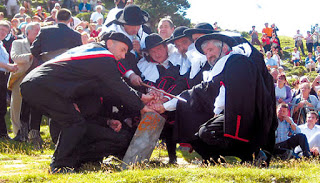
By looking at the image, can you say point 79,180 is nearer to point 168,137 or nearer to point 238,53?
point 168,137

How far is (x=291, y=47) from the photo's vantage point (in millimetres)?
35656

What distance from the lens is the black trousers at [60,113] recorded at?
6.09 meters

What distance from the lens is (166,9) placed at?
2503 cm

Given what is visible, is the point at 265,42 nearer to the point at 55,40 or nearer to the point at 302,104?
the point at 302,104

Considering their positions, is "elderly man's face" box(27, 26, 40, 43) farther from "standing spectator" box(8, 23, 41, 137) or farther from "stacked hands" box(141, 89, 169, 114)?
"stacked hands" box(141, 89, 169, 114)

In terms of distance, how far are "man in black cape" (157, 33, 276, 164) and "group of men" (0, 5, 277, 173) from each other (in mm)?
14

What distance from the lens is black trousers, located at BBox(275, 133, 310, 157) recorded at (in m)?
8.66

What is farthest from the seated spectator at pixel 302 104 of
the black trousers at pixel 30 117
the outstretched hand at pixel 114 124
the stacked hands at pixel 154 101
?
the black trousers at pixel 30 117

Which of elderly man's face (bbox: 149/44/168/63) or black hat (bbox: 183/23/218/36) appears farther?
elderly man's face (bbox: 149/44/168/63)

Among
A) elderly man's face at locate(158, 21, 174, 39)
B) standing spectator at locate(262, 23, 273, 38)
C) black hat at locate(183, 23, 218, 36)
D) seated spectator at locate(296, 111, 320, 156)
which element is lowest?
seated spectator at locate(296, 111, 320, 156)

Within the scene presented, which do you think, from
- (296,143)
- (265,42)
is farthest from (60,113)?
(265,42)

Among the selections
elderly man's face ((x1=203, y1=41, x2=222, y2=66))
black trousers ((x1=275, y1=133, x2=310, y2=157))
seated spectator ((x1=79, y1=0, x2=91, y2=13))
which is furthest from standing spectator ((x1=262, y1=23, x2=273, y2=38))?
elderly man's face ((x1=203, y1=41, x2=222, y2=66))

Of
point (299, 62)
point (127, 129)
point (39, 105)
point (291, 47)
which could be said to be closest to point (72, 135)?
point (39, 105)

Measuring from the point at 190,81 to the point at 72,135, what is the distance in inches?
98.4
